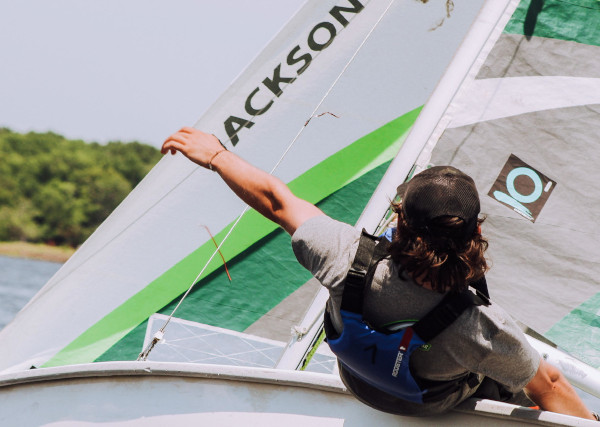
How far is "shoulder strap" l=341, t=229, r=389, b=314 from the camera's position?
4.63ft

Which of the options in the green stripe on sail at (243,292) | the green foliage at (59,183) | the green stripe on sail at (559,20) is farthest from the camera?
the green foliage at (59,183)

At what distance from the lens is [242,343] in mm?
2902

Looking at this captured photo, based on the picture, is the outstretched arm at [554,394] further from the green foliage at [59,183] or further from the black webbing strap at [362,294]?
the green foliage at [59,183]

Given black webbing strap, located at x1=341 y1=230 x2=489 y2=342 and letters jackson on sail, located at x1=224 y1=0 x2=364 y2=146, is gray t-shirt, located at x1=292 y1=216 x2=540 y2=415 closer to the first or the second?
black webbing strap, located at x1=341 y1=230 x2=489 y2=342

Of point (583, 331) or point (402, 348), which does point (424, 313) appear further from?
point (583, 331)

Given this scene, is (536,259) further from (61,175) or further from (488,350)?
(61,175)

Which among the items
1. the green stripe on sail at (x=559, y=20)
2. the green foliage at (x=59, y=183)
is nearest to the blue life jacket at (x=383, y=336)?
the green stripe on sail at (x=559, y=20)

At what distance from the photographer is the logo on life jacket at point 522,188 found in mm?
2496

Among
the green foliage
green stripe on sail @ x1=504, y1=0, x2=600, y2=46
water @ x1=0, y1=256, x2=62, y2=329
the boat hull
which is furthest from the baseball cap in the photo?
the green foliage

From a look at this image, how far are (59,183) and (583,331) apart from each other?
30819mm

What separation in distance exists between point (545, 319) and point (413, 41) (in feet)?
3.82

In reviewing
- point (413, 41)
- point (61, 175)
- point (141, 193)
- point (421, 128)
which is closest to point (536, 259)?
point (421, 128)

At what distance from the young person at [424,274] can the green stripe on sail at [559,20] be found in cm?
134

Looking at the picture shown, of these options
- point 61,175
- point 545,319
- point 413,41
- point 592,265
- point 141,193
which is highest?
point 61,175
